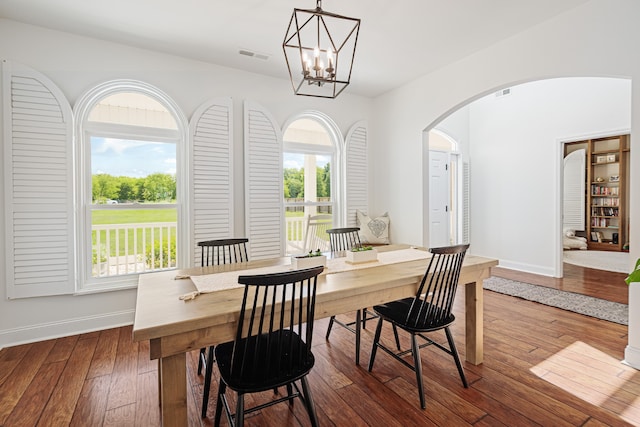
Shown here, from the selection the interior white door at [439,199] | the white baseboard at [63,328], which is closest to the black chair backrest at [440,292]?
the white baseboard at [63,328]

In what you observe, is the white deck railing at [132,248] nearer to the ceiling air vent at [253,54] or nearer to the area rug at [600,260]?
the ceiling air vent at [253,54]

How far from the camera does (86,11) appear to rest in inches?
105

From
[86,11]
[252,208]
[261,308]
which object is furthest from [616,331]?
[86,11]

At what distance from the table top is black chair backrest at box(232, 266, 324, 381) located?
0.26 feet

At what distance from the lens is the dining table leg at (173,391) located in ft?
4.48

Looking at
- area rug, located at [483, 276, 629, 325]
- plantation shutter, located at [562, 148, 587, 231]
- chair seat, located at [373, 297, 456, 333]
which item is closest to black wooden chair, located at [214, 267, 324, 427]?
chair seat, located at [373, 297, 456, 333]

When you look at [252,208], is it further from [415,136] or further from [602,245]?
[602,245]

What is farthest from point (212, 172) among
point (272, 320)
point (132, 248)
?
point (272, 320)

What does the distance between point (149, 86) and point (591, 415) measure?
462cm

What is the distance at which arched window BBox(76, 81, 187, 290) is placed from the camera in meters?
3.20

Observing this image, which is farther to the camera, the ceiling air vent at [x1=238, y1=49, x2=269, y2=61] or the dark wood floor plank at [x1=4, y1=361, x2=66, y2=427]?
the ceiling air vent at [x1=238, y1=49, x2=269, y2=61]

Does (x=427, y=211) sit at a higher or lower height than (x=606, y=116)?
lower

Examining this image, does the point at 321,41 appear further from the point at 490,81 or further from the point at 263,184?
the point at 490,81

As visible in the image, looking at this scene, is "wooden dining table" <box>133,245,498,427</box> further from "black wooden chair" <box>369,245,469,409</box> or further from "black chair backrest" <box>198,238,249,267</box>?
"black chair backrest" <box>198,238,249,267</box>
